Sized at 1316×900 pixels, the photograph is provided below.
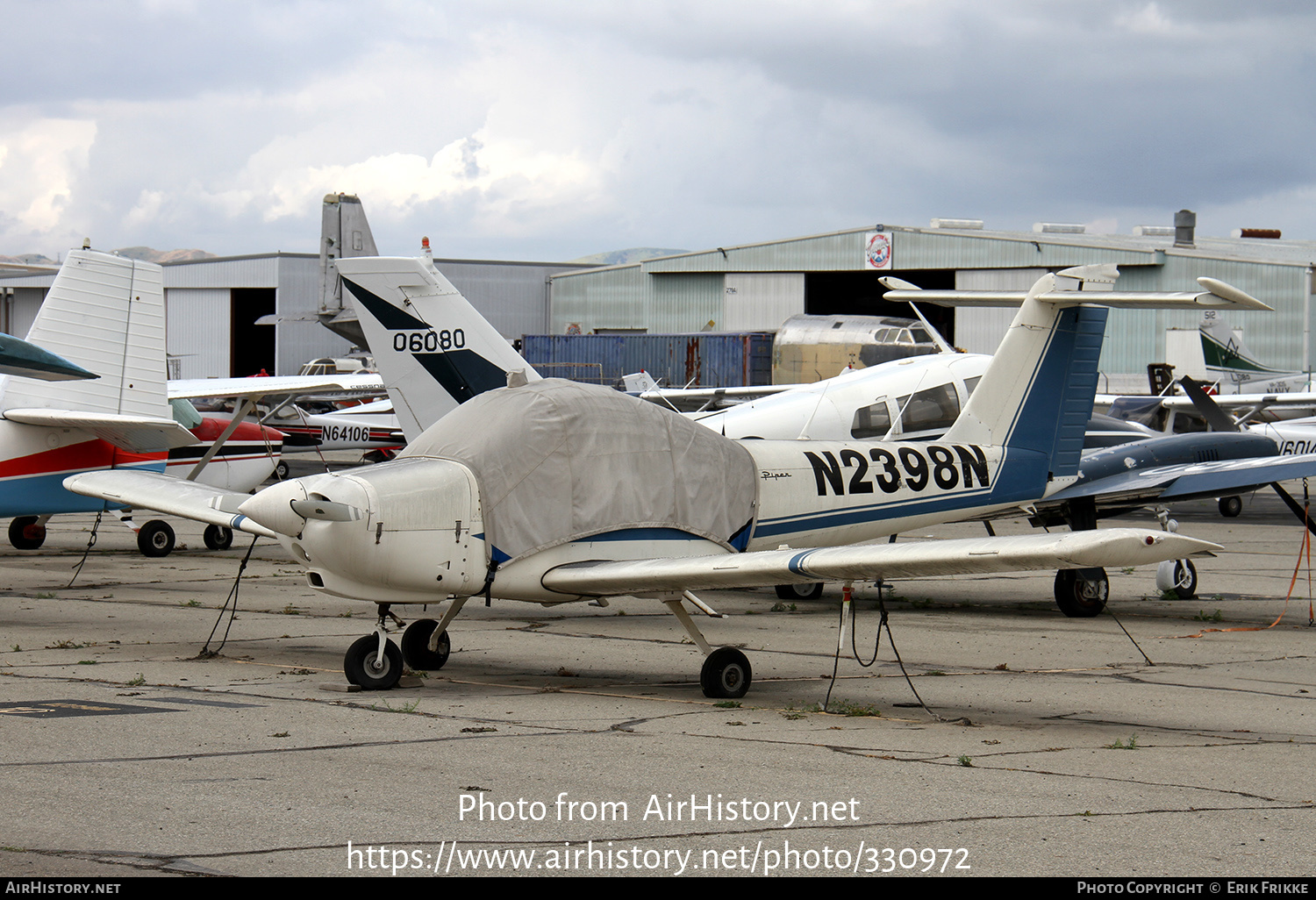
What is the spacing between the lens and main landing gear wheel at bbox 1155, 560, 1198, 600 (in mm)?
13000

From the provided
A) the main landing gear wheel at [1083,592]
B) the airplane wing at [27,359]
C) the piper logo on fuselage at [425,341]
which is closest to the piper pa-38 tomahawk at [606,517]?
the airplane wing at [27,359]

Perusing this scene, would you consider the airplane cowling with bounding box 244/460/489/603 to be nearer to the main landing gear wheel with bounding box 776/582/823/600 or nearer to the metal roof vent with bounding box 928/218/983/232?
the main landing gear wheel with bounding box 776/582/823/600

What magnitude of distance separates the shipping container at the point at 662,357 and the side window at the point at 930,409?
3316 centimetres

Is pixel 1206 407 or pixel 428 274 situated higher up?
pixel 428 274

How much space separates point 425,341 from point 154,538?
6564 mm

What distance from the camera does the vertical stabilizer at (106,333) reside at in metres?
14.1

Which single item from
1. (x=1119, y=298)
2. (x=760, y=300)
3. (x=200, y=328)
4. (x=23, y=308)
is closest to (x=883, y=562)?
(x=1119, y=298)

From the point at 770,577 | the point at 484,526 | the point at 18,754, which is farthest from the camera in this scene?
the point at 484,526

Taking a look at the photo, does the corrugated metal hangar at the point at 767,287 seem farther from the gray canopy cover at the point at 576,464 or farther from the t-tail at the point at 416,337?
the gray canopy cover at the point at 576,464

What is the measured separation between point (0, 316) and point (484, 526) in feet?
230

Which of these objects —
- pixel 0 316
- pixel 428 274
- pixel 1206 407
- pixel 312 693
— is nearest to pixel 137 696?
pixel 312 693
